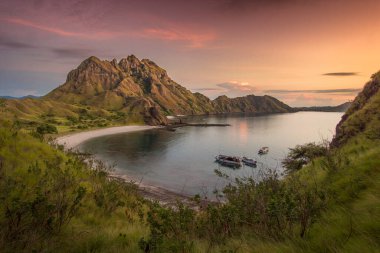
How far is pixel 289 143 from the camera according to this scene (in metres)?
115

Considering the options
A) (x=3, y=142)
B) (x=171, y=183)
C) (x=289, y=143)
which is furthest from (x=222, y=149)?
(x=3, y=142)

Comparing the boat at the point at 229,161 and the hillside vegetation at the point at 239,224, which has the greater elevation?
the hillside vegetation at the point at 239,224

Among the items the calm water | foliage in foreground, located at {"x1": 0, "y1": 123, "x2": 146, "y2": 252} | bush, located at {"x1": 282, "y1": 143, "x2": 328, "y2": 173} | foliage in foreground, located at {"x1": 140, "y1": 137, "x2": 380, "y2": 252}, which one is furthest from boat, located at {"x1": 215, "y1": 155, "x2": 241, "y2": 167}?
foliage in foreground, located at {"x1": 140, "y1": 137, "x2": 380, "y2": 252}

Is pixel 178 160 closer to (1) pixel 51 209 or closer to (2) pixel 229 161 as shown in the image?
(2) pixel 229 161

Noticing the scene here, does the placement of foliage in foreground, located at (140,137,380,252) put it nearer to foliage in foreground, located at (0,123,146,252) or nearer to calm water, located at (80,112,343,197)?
foliage in foreground, located at (0,123,146,252)

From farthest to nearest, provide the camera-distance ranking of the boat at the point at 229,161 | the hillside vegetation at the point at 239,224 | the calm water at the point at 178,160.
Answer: the boat at the point at 229,161, the calm water at the point at 178,160, the hillside vegetation at the point at 239,224

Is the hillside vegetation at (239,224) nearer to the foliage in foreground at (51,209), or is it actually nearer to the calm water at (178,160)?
the foliage in foreground at (51,209)

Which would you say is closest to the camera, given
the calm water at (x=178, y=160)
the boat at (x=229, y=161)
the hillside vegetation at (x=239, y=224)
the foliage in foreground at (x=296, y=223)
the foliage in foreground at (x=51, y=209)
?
the foliage in foreground at (x=296, y=223)

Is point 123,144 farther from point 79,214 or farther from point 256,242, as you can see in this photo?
point 256,242

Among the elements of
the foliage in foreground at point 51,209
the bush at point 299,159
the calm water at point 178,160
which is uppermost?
the foliage in foreground at point 51,209

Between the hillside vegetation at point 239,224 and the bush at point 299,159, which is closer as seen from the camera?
the hillside vegetation at point 239,224

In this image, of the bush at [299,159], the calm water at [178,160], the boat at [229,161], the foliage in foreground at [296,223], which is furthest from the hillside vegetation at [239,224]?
the boat at [229,161]

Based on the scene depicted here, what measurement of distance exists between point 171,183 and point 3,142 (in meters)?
41.5

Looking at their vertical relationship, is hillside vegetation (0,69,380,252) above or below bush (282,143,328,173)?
above
